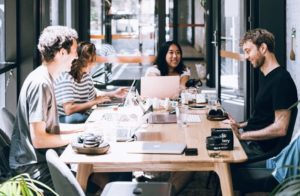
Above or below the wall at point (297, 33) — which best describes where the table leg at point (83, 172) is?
below

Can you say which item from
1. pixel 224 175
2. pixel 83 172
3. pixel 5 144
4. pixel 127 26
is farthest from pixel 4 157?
pixel 127 26

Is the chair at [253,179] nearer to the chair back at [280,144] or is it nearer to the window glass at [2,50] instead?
the chair back at [280,144]

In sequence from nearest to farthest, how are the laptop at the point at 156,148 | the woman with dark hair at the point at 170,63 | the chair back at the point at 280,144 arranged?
the laptop at the point at 156,148
the chair back at the point at 280,144
the woman with dark hair at the point at 170,63

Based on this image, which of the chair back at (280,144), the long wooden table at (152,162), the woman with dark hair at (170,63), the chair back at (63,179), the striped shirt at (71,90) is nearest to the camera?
the chair back at (63,179)

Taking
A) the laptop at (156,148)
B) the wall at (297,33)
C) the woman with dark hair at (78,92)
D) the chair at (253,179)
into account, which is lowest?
the chair at (253,179)

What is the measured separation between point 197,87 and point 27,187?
4021 millimetres

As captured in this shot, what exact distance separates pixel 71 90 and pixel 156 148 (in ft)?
6.51

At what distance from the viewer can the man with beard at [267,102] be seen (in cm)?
409

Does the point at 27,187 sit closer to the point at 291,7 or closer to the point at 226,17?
the point at 291,7

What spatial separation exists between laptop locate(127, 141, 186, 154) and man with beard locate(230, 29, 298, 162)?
769 millimetres

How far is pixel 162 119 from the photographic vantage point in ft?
14.2

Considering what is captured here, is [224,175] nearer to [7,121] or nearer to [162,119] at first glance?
[162,119]

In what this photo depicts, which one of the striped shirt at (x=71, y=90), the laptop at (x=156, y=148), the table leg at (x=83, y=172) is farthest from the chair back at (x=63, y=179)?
the striped shirt at (x=71, y=90)

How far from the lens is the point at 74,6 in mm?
9023
